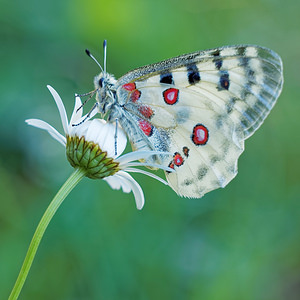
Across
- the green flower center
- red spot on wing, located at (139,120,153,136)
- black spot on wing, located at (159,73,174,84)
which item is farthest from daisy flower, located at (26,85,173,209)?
black spot on wing, located at (159,73,174,84)

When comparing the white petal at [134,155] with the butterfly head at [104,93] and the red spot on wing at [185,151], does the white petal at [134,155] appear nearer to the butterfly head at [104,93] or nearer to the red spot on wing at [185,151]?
the butterfly head at [104,93]

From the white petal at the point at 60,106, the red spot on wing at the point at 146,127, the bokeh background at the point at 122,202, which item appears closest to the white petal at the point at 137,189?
the white petal at the point at 60,106

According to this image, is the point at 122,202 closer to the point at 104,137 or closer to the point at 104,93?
the point at 104,93

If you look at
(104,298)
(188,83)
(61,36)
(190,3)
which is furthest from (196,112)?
(190,3)

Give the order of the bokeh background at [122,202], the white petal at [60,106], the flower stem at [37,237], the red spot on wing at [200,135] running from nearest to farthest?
the flower stem at [37,237], the white petal at [60,106], the red spot on wing at [200,135], the bokeh background at [122,202]

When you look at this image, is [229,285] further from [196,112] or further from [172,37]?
[172,37]

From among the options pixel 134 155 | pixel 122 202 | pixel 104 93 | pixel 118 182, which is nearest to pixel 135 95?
pixel 104 93
